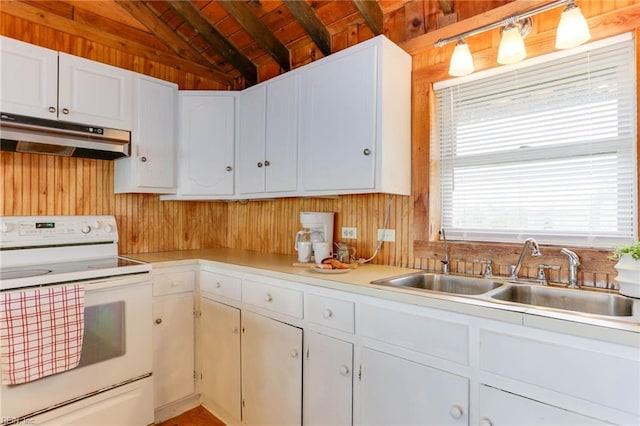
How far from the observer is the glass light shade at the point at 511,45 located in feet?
5.14

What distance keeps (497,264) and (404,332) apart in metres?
0.68

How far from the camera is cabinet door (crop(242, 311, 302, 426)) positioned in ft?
5.85

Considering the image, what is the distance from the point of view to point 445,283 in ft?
6.03

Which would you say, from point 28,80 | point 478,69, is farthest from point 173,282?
point 478,69

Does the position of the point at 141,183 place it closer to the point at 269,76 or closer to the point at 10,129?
the point at 10,129

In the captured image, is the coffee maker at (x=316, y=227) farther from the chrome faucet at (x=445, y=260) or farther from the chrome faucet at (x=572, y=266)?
the chrome faucet at (x=572, y=266)

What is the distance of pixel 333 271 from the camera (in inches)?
72.3

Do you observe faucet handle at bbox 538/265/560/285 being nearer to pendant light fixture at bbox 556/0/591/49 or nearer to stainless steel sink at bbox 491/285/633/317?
stainless steel sink at bbox 491/285/633/317

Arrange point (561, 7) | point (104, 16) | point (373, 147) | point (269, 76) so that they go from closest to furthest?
point (561, 7) → point (373, 147) → point (104, 16) → point (269, 76)

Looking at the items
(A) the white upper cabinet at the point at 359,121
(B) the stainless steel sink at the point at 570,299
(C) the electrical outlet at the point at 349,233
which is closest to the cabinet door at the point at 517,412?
(B) the stainless steel sink at the point at 570,299

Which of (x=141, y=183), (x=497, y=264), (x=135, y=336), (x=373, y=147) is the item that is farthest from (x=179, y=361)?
(x=497, y=264)

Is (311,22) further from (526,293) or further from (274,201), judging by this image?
(526,293)

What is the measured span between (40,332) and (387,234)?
1.84 meters

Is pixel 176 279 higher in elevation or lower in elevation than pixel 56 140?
lower
